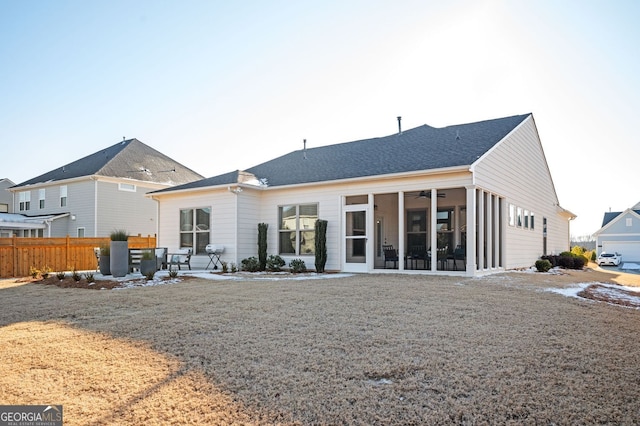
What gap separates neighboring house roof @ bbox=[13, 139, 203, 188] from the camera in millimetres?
23938

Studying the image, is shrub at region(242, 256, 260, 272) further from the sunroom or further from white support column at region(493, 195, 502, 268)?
white support column at region(493, 195, 502, 268)

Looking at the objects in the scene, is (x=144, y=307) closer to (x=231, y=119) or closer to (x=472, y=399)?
(x=472, y=399)

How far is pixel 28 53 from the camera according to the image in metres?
11.8

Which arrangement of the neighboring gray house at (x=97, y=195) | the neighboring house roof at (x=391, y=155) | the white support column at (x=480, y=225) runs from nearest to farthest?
1. the white support column at (x=480, y=225)
2. the neighboring house roof at (x=391, y=155)
3. the neighboring gray house at (x=97, y=195)

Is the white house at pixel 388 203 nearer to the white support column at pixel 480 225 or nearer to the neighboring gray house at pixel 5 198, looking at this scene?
the white support column at pixel 480 225

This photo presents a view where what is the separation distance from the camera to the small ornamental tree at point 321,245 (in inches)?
515

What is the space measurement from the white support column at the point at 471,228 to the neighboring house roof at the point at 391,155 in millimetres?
821

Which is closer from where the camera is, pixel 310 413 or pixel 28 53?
pixel 310 413

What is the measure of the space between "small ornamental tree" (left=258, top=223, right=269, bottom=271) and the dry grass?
6621 mm

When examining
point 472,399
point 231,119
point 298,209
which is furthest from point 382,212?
point 472,399

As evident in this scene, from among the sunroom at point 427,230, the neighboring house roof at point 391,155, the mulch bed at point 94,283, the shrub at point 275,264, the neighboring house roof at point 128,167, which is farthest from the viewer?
the neighboring house roof at point 128,167

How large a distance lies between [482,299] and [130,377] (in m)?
5.88

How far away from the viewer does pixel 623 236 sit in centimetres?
3750

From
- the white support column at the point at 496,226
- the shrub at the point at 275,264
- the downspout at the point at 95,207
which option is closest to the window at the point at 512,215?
the white support column at the point at 496,226
